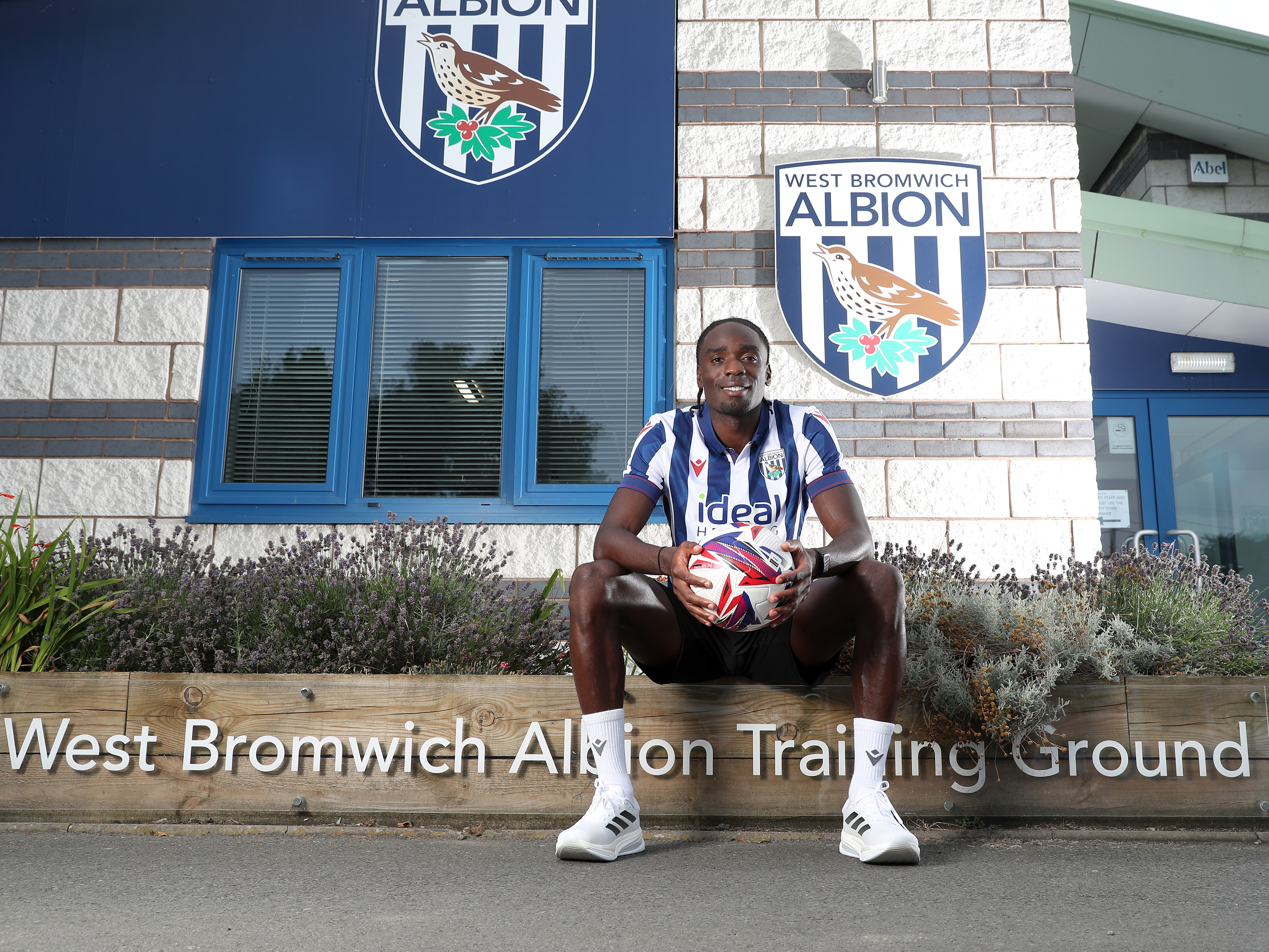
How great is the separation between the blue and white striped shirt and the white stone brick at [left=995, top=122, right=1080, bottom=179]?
9.73ft

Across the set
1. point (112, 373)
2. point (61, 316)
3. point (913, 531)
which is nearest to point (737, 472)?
point (913, 531)

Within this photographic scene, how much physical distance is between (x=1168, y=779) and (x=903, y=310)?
2769 millimetres

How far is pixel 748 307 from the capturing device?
512 centimetres

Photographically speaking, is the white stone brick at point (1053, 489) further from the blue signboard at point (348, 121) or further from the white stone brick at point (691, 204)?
the blue signboard at point (348, 121)

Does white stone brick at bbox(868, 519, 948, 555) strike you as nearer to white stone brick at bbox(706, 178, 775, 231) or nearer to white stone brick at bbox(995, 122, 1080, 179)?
white stone brick at bbox(706, 178, 775, 231)

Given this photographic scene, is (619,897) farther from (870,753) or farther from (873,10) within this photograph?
(873,10)

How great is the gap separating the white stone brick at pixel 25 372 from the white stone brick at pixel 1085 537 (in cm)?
543

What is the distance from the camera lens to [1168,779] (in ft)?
9.75

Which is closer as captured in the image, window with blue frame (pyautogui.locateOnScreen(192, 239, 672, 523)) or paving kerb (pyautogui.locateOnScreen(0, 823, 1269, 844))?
paving kerb (pyautogui.locateOnScreen(0, 823, 1269, 844))

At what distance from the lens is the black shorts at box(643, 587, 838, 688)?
2865mm

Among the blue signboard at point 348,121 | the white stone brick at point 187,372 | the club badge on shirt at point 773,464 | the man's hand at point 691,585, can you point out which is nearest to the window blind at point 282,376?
the white stone brick at point 187,372

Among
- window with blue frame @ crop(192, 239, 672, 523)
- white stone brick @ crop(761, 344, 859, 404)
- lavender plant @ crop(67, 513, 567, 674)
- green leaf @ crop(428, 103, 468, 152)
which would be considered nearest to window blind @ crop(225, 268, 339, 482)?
window with blue frame @ crop(192, 239, 672, 523)

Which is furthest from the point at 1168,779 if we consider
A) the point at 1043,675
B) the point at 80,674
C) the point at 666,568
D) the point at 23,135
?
the point at 23,135

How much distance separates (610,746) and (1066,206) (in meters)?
4.14
